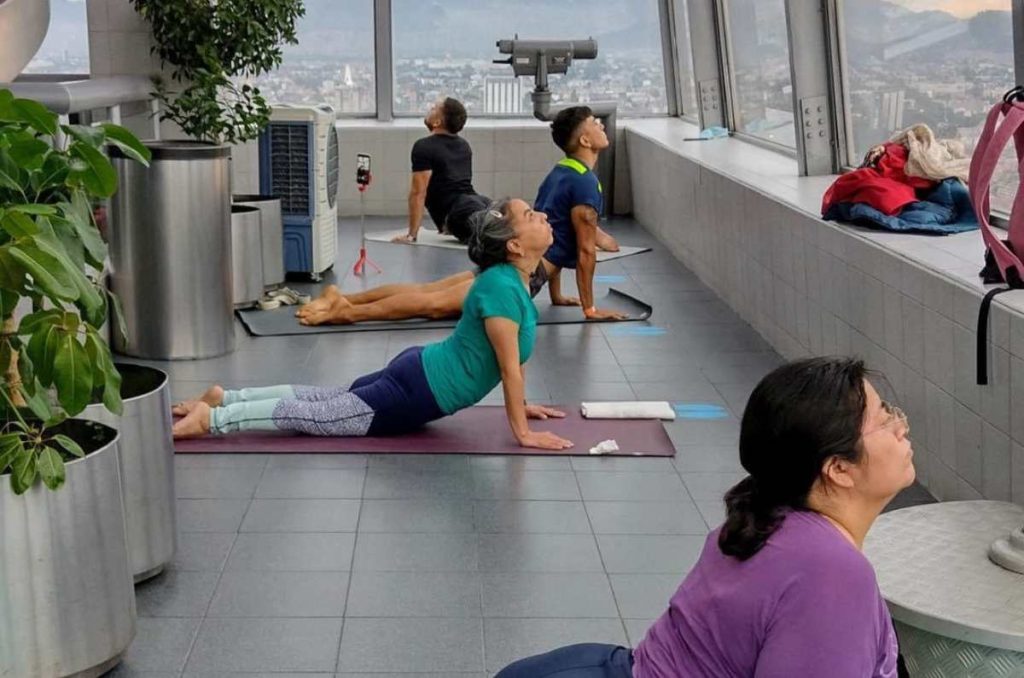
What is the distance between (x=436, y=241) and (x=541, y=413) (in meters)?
4.92

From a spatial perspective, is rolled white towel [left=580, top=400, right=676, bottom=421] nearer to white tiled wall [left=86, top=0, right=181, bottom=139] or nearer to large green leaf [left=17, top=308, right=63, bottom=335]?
large green leaf [left=17, top=308, right=63, bottom=335]

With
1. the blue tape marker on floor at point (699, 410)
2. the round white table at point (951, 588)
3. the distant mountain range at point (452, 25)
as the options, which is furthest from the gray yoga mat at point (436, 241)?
the round white table at point (951, 588)

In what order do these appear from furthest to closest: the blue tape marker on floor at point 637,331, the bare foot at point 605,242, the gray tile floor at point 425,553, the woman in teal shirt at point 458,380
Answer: the bare foot at point 605,242, the blue tape marker on floor at point 637,331, the woman in teal shirt at point 458,380, the gray tile floor at point 425,553

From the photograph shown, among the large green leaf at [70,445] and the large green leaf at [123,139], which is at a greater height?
the large green leaf at [123,139]

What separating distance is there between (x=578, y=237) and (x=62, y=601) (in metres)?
4.57

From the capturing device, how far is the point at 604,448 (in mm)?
5133

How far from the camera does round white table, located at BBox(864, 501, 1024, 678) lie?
102 inches

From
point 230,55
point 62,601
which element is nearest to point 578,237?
point 230,55

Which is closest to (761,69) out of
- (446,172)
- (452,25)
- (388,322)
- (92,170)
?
(446,172)

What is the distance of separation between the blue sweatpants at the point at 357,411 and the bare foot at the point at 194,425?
0.08 feet

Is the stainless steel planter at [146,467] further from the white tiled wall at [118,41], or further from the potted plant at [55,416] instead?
the white tiled wall at [118,41]

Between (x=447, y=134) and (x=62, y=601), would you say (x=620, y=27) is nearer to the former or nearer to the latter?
(x=447, y=134)

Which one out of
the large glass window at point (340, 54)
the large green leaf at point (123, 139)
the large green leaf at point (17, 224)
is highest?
the large glass window at point (340, 54)

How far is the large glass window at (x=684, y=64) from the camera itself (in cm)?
1248
